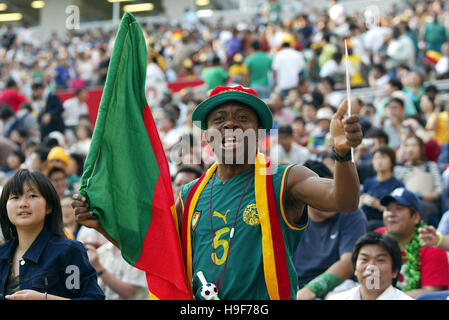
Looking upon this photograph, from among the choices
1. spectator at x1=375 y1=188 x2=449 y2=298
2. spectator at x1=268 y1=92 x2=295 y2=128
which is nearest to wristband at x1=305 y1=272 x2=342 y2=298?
spectator at x1=375 y1=188 x2=449 y2=298

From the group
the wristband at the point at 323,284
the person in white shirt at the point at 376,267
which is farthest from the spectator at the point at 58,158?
the person in white shirt at the point at 376,267

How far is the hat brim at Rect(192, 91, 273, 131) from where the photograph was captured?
10.4 feet

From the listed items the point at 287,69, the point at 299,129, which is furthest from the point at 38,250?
the point at 287,69

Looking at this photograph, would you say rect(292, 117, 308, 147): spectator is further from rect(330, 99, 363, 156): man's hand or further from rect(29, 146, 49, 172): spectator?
rect(330, 99, 363, 156): man's hand

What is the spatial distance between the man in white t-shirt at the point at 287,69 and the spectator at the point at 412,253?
8.19 metres

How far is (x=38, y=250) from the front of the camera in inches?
138

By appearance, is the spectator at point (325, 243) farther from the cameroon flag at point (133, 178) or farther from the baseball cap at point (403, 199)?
the cameroon flag at point (133, 178)

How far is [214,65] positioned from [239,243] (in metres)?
11.6

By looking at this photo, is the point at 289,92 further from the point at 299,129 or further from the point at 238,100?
the point at 238,100

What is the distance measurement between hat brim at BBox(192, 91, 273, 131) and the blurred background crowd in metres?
2.29

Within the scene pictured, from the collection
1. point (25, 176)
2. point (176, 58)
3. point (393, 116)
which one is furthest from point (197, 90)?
point (25, 176)

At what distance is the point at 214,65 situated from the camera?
14391 millimetres

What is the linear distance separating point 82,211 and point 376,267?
2236mm

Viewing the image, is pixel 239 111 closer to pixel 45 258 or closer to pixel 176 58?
pixel 45 258
